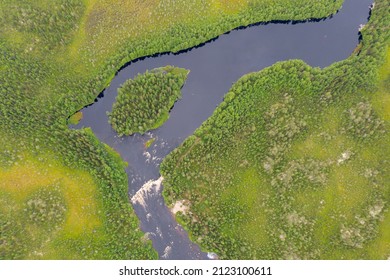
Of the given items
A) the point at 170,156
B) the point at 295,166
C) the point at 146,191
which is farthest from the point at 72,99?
the point at 295,166

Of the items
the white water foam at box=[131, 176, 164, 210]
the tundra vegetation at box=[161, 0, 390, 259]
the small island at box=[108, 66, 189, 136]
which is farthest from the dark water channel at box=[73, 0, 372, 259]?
the tundra vegetation at box=[161, 0, 390, 259]

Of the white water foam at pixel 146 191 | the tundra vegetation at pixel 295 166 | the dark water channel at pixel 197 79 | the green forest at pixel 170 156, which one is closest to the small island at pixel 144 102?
the dark water channel at pixel 197 79

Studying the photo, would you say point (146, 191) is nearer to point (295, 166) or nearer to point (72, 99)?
point (72, 99)

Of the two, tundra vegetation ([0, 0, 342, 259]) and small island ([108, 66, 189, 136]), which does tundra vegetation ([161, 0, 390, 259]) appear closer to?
small island ([108, 66, 189, 136])

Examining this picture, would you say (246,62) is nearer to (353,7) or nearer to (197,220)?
(353,7)

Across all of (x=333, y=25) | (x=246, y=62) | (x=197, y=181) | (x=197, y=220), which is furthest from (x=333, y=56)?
(x=197, y=220)
